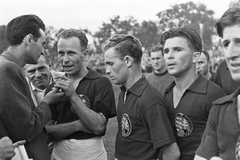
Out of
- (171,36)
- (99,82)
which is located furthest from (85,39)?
(171,36)

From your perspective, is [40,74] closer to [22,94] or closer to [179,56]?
[22,94]

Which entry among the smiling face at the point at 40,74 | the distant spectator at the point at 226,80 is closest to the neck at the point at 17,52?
the smiling face at the point at 40,74

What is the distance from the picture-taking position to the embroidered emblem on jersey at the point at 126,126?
2602 millimetres

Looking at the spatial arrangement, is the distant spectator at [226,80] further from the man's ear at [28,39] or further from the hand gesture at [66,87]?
the man's ear at [28,39]

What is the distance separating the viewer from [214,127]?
1815mm

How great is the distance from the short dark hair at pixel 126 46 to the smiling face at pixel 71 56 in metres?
0.33

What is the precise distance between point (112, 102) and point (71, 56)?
1.99 feet

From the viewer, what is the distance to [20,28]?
2.60 meters

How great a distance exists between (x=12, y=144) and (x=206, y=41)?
56.9m

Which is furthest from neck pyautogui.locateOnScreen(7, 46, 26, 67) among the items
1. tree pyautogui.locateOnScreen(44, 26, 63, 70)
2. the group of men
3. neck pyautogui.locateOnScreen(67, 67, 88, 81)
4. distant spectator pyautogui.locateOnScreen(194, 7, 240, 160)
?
tree pyautogui.locateOnScreen(44, 26, 63, 70)

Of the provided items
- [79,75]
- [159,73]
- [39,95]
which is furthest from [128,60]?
[159,73]

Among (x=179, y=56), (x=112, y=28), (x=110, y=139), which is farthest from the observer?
(x=112, y=28)

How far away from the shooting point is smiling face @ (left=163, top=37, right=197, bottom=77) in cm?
258

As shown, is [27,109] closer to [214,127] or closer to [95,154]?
[95,154]
